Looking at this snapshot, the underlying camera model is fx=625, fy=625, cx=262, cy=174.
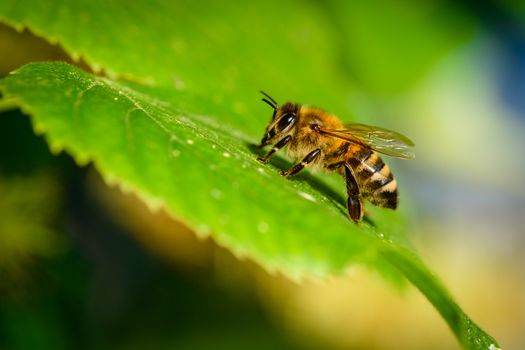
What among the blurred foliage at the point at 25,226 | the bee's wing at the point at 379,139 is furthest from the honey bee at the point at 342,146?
the blurred foliage at the point at 25,226

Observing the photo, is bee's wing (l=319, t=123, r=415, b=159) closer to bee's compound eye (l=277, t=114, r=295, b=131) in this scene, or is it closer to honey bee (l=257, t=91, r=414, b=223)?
honey bee (l=257, t=91, r=414, b=223)

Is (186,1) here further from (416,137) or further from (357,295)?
(357,295)

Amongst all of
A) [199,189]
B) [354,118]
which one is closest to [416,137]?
[354,118]

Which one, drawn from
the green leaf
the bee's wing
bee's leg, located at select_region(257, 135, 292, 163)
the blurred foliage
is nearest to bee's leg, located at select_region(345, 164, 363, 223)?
the bee's wing

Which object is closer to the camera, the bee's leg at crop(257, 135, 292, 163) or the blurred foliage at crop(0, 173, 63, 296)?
the bee's leg at crop(257, 135, 292, 163)

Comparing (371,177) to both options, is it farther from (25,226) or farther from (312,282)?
(312,282)

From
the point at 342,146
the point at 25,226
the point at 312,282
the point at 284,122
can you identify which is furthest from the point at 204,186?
→ the point at 312,282
